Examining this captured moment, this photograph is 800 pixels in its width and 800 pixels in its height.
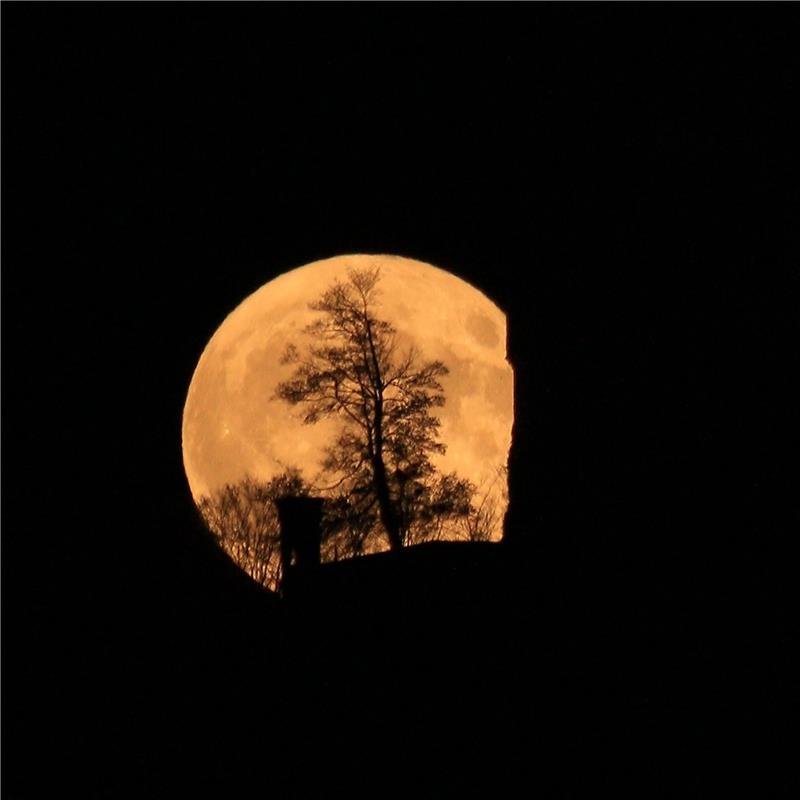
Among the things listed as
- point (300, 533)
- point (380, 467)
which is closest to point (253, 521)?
point (300, 533)

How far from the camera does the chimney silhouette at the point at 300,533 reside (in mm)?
6816

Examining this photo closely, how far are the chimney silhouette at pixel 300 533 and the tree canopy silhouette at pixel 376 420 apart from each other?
0.16 meters

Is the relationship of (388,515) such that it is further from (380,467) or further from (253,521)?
(253,521)

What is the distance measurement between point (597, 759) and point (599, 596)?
0.65 meters

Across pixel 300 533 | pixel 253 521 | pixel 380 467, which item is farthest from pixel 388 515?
pixel 253 521

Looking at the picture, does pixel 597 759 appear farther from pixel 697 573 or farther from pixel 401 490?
pixel 401 490

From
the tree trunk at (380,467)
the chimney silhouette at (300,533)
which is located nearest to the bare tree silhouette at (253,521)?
the chimney silhouette at (300,533)

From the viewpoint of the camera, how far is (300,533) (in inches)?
271

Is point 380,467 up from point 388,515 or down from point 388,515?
up

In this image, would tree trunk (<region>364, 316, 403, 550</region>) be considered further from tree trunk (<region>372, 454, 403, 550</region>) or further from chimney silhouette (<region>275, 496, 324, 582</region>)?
chimney silhouette (<region>275, 496, 324, 582</region>)

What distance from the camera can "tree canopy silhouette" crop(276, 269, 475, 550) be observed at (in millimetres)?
6902

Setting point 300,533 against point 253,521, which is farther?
point 253,521

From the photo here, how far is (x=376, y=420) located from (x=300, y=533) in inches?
28.1

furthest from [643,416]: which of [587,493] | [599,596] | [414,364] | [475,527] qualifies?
[414,364]
